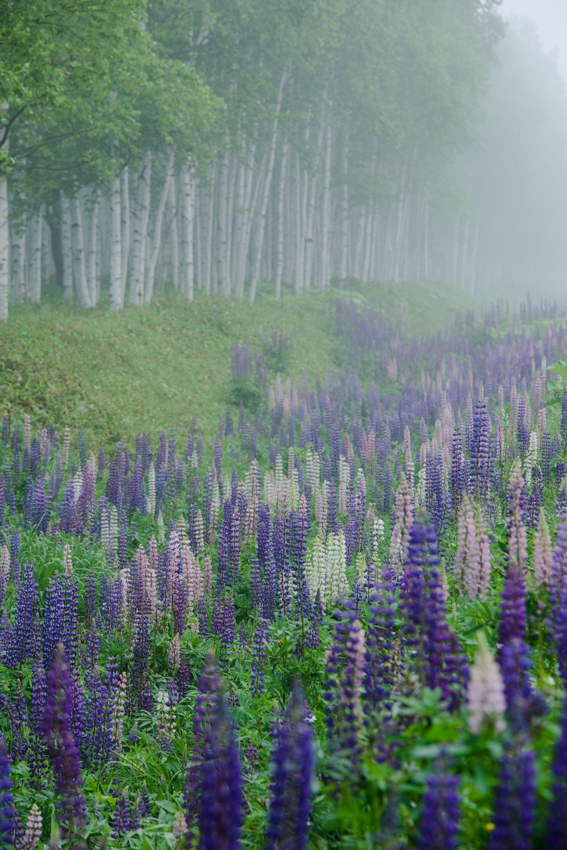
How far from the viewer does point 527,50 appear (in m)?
89.4

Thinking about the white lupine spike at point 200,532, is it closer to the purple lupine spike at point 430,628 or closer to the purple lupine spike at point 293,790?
the purple lupine spike at point 430,628

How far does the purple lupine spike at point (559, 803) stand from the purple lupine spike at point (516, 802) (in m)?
0.06

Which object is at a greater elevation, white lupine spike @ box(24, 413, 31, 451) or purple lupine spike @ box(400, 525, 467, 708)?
purple lupine spike @ box(400, 525, 467, 708)

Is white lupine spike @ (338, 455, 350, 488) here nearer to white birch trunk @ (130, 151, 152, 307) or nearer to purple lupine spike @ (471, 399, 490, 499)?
purple lupine spike @ (471, 399, 490, 499)

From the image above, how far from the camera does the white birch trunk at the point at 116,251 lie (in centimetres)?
1844

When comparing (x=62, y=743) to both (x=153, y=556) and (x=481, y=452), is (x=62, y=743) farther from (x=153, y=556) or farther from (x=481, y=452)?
(x=481, y=452)

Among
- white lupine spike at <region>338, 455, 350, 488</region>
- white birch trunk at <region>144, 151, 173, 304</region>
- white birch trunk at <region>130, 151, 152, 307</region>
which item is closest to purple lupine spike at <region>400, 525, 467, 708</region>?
white lupine spike at <region>338, 455, 350, 488</region>

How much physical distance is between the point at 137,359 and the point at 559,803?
15611 millimetres

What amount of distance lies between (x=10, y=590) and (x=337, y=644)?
438cm

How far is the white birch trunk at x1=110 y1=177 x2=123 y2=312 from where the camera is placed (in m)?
18.4

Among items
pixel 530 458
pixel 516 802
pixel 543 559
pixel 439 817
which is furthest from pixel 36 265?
pixel 516 802

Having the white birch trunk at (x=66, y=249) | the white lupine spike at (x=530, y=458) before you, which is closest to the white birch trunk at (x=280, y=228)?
the white birch trunk at (x=66, y=249)

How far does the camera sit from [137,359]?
16391 mm

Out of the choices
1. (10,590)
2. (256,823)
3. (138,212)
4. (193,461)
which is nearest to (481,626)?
(256,823)
